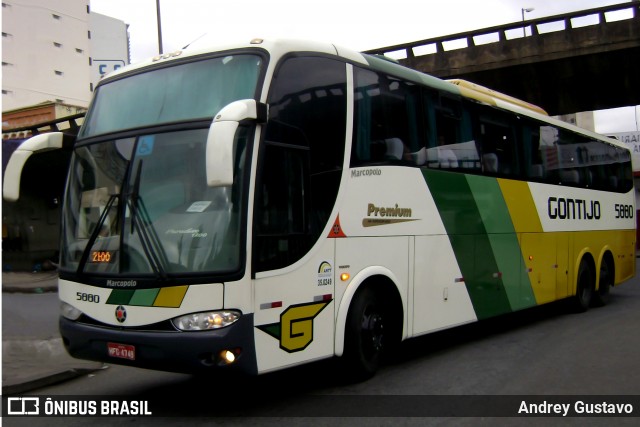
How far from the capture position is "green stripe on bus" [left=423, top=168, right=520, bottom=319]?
8.75m

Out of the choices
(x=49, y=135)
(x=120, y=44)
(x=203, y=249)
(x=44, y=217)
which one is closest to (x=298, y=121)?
(x=203, y=249)

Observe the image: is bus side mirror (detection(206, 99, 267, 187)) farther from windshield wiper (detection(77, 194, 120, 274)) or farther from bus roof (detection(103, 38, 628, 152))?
windshield wiper (detection(77, 194, 120, 274))

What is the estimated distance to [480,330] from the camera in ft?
36.8

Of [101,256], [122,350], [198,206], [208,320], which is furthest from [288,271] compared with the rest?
[101,256]

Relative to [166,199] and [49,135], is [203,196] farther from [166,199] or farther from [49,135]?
[49,135]

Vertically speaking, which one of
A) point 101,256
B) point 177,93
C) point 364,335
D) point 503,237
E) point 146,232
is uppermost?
point 177,93

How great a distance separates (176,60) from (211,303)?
256 centimetres

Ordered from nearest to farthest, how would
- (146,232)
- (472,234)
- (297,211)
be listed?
(146,232) → (297,211) → (472,234)

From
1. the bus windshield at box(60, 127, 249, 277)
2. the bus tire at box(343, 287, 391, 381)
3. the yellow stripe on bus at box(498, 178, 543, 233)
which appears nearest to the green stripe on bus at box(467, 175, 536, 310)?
the yellow stripe on bus at box(498, 178, 543, 233)

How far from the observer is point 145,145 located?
6.11m

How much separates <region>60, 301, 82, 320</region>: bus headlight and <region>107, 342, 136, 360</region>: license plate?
0.60 meters

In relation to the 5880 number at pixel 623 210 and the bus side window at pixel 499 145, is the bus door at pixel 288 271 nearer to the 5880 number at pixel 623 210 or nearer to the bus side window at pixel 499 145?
the bus side window at pixel 499 145

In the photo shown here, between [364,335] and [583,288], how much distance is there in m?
7.91

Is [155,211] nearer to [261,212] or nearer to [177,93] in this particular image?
[261,212]
